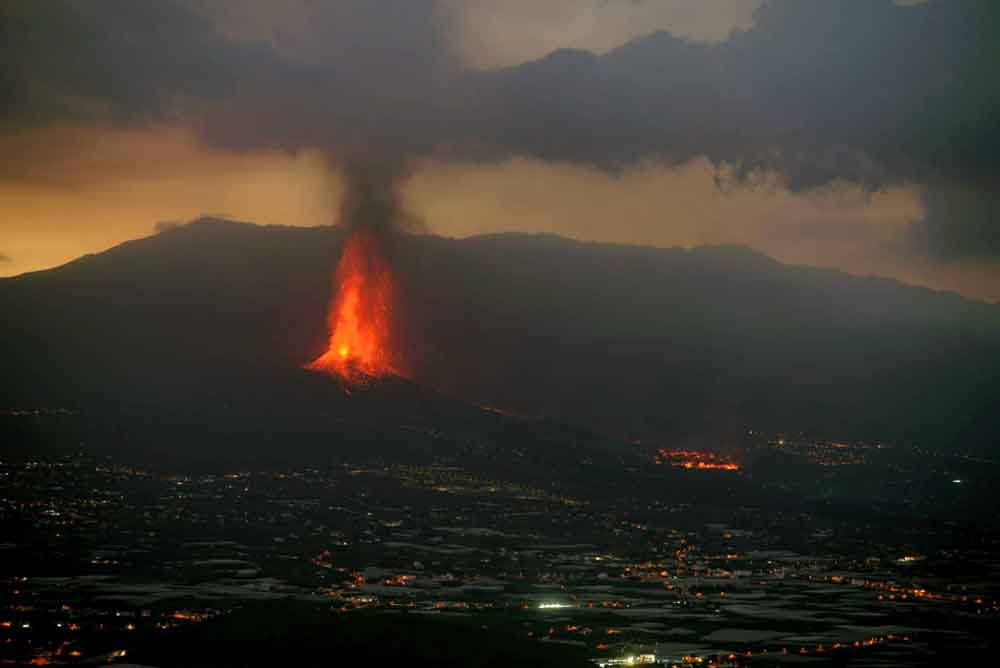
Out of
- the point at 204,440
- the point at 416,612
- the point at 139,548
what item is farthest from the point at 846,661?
the point at 204,440

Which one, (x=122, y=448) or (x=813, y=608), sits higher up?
(x=122, y=448)

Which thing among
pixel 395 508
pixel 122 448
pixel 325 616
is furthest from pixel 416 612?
pixel 122 448

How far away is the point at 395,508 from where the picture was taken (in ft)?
458

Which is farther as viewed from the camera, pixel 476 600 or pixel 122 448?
pixel 122 448

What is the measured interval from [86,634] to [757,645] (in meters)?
43.9

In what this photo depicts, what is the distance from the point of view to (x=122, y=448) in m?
156

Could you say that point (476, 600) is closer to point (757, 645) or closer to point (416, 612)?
point (416, 612)

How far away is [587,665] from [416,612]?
1709 cm

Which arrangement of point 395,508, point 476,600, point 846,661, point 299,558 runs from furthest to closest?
point 395,508 → point 299,558 → point 476,600 → point 846,661

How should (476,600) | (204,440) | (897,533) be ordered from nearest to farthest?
(476,600), (897,533), (204,440)

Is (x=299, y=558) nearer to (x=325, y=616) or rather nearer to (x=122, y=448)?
(x=325, y=616)

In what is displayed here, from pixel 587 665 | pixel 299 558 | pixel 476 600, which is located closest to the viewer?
pixel 587 665

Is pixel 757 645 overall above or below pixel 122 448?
below

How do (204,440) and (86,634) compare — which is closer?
(86,634)
